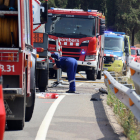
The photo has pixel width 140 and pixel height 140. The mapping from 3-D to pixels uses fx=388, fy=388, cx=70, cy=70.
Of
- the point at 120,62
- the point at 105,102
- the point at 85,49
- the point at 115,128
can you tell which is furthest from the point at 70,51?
the point at 115,128

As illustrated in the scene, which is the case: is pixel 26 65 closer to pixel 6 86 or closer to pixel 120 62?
pixel 6 86

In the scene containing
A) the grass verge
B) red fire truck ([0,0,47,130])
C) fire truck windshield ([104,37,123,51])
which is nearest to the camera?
red fire truck ([0,0,47,130])

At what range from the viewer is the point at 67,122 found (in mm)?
7434

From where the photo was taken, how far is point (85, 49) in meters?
17.2

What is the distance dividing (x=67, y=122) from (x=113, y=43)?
15.8 m

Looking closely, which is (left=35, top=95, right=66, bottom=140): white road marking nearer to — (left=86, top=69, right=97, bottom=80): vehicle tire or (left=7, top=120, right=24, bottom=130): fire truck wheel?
(left=7, top=120, right=24, bottom=130): fire truck wheel

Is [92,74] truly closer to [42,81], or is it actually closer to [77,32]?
[77,32]

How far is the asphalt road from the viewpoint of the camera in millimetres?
6250

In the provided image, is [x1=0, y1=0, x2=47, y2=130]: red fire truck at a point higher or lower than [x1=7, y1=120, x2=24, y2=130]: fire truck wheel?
higher

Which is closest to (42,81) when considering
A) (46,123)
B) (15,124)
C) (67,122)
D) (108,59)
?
(67,122)

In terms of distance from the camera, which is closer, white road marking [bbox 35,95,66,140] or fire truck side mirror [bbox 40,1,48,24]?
white road marking [bbox 35,95,66,140]

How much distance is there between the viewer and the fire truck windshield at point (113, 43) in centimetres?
2250

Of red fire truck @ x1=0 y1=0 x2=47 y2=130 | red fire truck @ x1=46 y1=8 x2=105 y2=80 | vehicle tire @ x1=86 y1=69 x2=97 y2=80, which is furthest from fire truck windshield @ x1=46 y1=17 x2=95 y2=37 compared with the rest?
red fire truck @ x1=0 y1=0 x2=47 y2=130

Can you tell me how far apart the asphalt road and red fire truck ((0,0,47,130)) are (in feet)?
1.21
